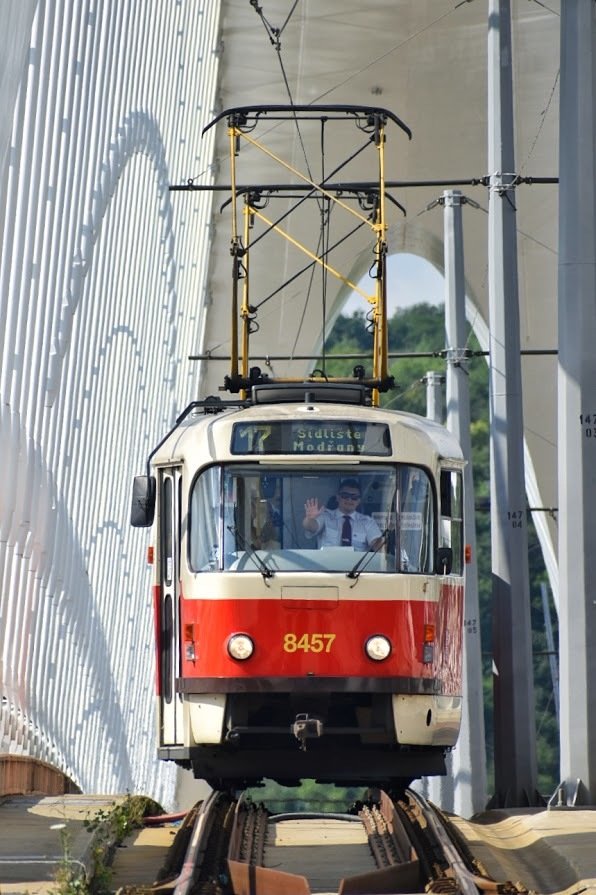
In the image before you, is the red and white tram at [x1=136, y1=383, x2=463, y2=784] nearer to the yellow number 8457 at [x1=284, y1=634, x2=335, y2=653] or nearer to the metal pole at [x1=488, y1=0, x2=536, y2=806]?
the yellow number 8457 at [x1=284, y1=634, x2=335, y2=653]

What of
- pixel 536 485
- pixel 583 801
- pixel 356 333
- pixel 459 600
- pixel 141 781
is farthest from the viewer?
pixel 356 333

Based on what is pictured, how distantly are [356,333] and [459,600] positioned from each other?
91572 millimetres

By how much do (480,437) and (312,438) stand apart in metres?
77.8

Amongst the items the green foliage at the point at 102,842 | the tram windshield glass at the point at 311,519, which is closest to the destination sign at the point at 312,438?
the tram windshield glass at the point at 311,519

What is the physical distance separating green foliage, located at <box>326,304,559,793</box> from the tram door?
49.8 meters

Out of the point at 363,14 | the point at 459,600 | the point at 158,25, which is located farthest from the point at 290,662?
the point at 363,14

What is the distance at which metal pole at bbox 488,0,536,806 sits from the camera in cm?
2016

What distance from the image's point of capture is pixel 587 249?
16688mm

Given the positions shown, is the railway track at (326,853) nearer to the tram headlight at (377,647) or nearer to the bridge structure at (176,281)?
the tram headlight at (377,647)

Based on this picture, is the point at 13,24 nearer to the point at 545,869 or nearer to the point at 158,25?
the point at 545,869

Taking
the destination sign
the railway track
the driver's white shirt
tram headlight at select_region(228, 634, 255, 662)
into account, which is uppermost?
the destination sign

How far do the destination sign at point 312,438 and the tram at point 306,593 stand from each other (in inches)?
0.4

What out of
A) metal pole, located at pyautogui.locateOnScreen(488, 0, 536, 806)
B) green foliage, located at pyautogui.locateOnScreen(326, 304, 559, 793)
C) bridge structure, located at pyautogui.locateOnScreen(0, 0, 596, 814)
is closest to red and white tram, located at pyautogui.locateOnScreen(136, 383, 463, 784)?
bridge structure, located at pyautogui.locateOnScreen(0, 0, 596, 814)

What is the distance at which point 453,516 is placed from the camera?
1432 centimetres
